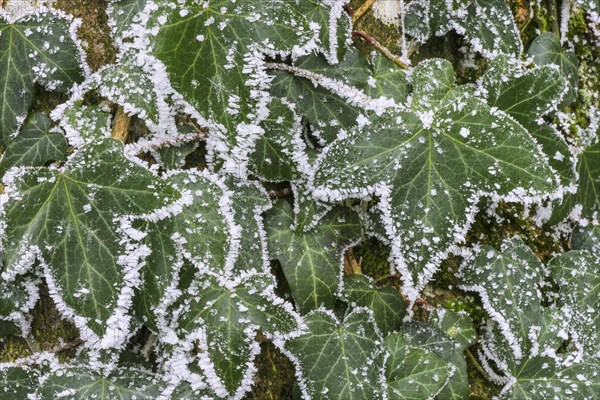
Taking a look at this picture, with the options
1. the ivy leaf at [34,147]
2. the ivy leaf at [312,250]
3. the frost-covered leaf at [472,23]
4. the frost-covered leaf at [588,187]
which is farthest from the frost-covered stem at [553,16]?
the ivy leaf at [34,147]

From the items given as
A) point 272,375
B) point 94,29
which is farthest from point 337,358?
point 94,29

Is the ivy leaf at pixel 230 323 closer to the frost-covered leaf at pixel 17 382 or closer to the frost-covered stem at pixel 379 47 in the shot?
the frost-covered leaf at pixel 17 382

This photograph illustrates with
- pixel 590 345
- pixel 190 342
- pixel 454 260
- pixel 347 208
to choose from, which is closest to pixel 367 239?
pixel 347 208

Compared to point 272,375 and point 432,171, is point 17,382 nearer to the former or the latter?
point 272,375

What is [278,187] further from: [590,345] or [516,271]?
[590,345]

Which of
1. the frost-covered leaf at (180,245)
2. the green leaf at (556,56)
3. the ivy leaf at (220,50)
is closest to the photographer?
the ivy leaf at (220,50)
